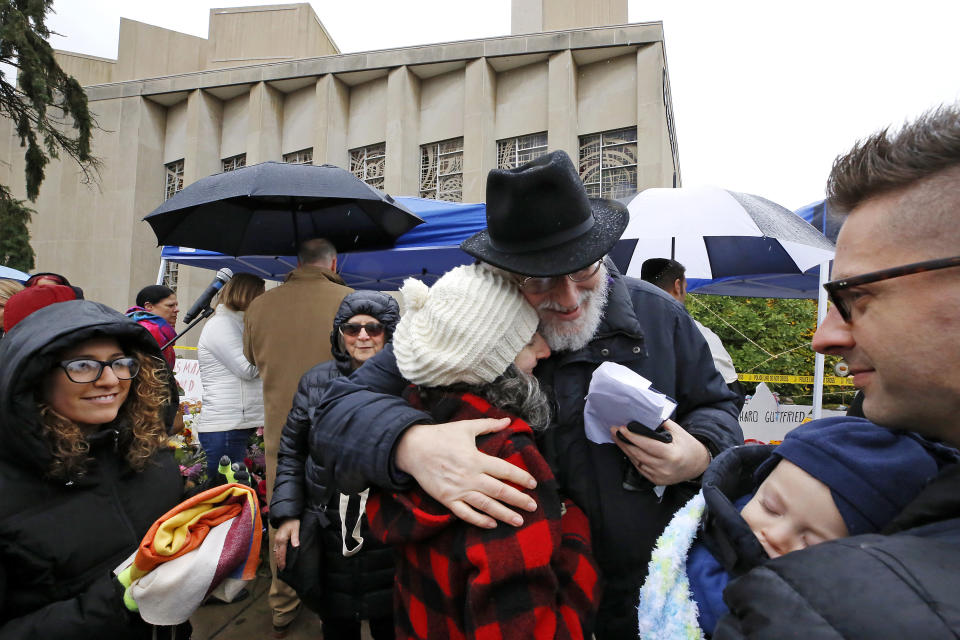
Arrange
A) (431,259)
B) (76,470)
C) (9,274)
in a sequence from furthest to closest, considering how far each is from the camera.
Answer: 1. (9,274)
2. (431,259)
3. (76,470)

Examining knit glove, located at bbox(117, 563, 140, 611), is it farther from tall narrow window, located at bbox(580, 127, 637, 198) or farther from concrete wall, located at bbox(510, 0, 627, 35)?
concrete wall, located at bbox(510, 0, 627, 35)

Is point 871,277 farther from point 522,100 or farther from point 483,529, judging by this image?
point 522,100

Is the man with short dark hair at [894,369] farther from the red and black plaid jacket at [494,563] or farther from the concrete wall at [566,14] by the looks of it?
the concrete wall at [566,14]

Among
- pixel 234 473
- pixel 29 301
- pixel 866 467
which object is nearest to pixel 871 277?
pixel 866 467

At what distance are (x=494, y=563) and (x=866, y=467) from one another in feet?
2.28

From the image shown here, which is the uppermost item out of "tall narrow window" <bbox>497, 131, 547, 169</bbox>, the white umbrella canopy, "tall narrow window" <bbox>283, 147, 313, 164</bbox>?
"tall narrow window" <bbox>283, 147, 313, 164</bbox>

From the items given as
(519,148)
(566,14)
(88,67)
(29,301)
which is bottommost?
(29,301)

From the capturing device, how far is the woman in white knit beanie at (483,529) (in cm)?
102

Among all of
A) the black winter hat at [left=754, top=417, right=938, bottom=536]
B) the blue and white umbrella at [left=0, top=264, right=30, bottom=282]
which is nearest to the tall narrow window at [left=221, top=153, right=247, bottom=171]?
the blue and white umbrella at [left=0, top=264, right=30, bottom=282]

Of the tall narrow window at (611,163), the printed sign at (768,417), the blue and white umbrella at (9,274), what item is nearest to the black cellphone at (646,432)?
the printed sign at (768,417)

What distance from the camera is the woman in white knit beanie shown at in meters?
1.02

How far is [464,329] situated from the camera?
1151mm

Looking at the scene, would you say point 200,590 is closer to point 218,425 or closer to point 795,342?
point 218,425

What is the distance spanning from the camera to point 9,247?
13320mm
